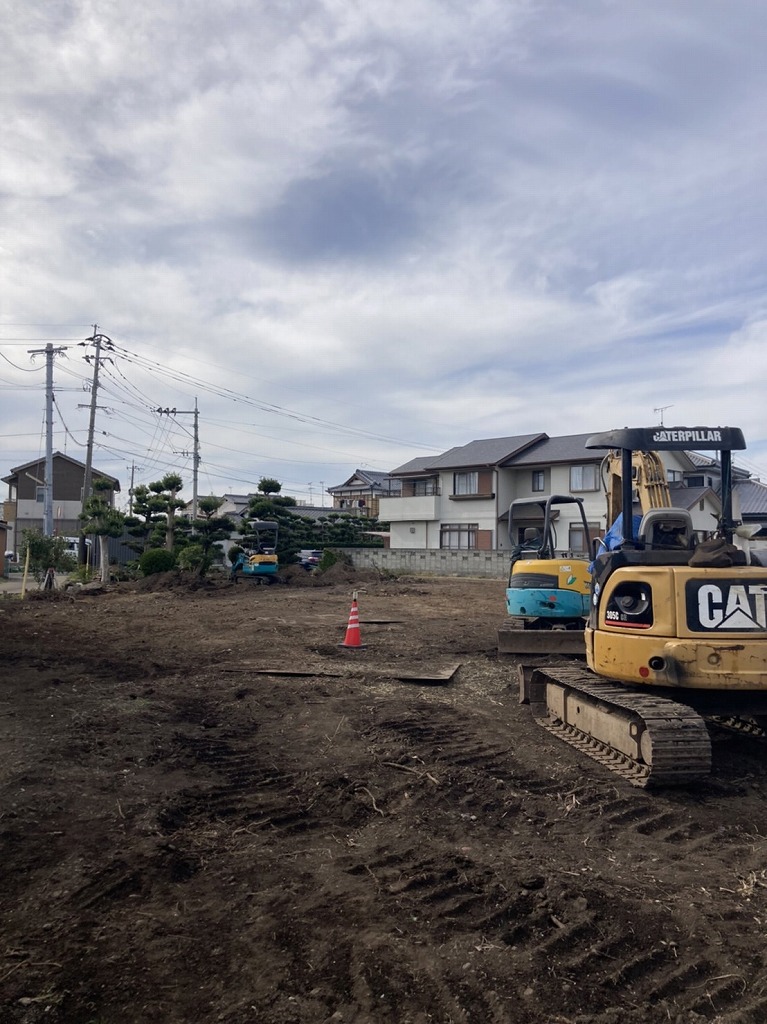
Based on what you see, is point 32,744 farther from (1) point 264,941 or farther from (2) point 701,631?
(2) point 701,631

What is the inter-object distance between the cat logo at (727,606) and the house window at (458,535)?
1396 inches

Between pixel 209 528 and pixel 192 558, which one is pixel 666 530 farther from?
pixel 209 528

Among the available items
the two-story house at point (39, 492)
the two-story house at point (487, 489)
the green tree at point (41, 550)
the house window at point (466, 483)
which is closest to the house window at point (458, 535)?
the two-story house at point (487, 489)

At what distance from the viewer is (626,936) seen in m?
3.30

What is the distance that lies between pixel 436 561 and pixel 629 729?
29722mm

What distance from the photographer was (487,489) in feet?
132

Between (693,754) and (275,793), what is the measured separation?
283cm

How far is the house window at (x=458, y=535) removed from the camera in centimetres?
4116

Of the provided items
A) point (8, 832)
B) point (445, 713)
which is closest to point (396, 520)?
point (445, 713)

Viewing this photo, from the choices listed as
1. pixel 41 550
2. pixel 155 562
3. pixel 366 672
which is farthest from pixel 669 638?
pixel 41 550

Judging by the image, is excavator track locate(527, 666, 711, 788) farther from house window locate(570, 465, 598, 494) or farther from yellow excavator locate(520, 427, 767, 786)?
house window locate(570, 465, 598, 494)

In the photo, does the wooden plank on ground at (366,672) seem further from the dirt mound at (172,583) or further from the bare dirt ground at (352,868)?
the dirt mound at (172,583)

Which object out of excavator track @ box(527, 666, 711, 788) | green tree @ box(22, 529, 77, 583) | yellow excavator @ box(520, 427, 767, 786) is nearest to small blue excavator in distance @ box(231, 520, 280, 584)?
green tree @ box(22, 529, 77, 583)

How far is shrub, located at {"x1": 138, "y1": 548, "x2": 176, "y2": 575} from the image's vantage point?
2547 cm
